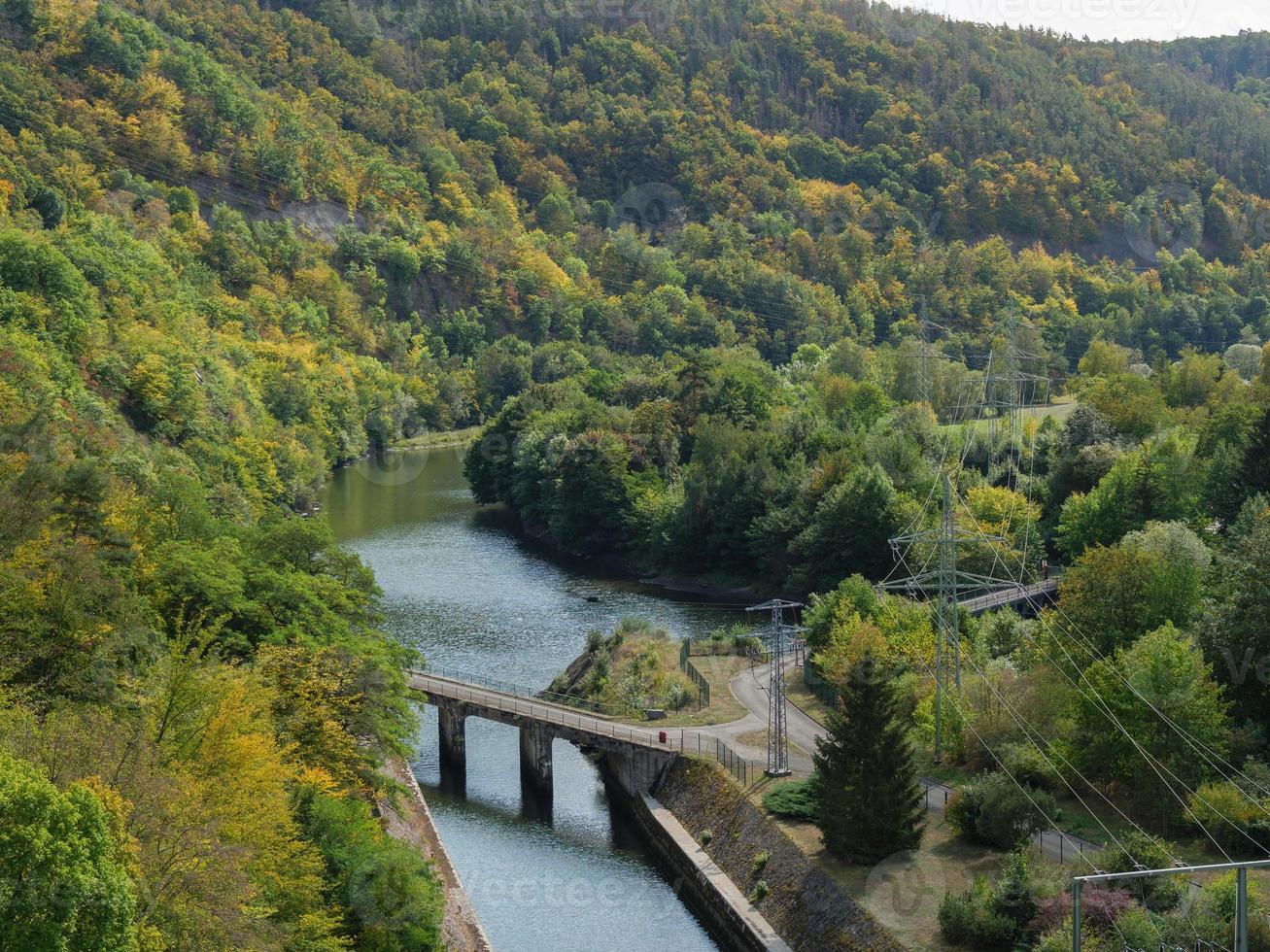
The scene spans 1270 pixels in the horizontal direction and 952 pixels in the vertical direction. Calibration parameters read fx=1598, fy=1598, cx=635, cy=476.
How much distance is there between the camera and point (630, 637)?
63781 mm

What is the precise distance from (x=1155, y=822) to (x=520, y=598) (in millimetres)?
41205

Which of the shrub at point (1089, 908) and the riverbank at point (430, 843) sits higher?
the shrub at point (1089, 908)

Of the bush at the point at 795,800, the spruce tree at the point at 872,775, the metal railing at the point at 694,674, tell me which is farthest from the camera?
the metal railing at the point at 694,674

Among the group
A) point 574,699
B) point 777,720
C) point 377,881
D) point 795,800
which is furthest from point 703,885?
point 574,699

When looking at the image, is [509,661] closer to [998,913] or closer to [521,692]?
[521,692]

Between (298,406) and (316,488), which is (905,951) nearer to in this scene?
(316,488)

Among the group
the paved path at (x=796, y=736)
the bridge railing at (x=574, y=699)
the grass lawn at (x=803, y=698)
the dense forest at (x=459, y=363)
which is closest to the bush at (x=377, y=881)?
the dense forest at (x=459, y=363)

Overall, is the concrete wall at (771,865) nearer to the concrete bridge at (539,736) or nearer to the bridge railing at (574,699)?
the concrete bridge at (539,736)

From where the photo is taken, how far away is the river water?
4431cm

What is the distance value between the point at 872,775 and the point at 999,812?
3487 millimetres

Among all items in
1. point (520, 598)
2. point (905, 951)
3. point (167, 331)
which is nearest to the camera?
point (905, 951)

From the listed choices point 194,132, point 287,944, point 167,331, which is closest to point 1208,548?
point 287,944

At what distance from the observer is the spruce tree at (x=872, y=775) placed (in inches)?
1633

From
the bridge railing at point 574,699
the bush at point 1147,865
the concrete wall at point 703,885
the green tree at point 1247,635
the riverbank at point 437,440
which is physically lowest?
the concrete wall at point 703,885
